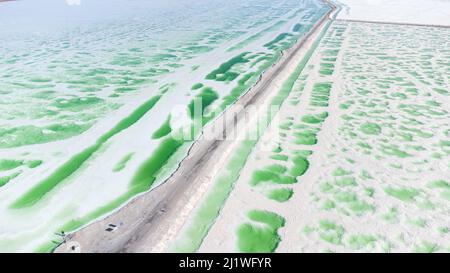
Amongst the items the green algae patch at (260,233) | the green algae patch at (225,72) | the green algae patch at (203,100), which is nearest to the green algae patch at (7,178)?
the green algae patch at (203,100)

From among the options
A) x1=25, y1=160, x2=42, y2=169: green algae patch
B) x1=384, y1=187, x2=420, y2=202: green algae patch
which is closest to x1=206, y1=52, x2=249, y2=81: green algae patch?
x1=25, y1=160, x2=42, y2=169: green algae patch

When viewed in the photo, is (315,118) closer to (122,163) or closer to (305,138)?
(305,138)

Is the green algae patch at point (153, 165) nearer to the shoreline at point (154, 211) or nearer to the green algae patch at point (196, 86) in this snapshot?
the shoreline at point (154, 211)

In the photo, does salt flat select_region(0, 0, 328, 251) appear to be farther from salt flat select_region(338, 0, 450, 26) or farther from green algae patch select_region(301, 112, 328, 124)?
salt flat select_region(338, 0, 450, 26)

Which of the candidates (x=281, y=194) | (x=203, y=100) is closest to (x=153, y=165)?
(x=281, y=194)

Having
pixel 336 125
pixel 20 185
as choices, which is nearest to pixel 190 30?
pixel 336 125

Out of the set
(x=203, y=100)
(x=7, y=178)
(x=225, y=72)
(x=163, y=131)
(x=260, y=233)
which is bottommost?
(x=260, y=233)
